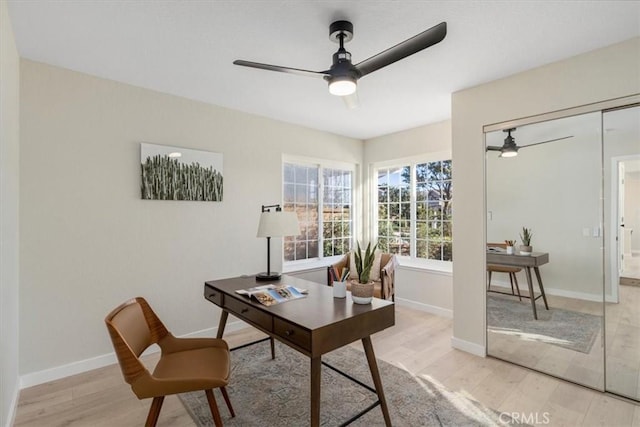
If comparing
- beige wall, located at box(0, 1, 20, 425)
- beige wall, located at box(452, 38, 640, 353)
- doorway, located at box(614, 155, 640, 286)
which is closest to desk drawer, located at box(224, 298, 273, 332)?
beige wall, located at box(0, 1, 20, 425)

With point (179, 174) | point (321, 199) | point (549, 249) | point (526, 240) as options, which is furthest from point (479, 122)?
point (179, 174)

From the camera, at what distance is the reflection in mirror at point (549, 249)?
2.42 metres

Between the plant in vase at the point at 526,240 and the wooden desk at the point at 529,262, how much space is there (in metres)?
0.04

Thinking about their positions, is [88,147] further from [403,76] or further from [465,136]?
[465,136]

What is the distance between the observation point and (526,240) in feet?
9.07

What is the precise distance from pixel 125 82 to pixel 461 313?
3.89 meters

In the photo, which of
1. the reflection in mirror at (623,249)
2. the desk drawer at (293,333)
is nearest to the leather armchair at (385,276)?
the desk drawer at (293,333)

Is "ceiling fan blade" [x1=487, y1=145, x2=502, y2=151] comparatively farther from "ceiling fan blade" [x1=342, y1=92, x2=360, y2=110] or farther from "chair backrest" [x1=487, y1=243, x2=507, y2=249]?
"ceiling fan blade" [x1=342, y1=92, x2=360, y2=110]

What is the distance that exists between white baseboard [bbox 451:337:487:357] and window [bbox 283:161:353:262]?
2.07 metres

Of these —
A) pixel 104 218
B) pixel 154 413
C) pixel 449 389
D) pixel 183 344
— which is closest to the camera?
pixel 154 413

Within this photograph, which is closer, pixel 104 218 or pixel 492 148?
pixel 104 218

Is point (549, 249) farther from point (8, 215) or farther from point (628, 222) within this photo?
point (8, 215)

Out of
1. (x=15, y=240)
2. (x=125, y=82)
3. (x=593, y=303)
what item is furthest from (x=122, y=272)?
(x=593, y=303)

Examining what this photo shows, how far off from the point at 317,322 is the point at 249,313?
0.59 m
